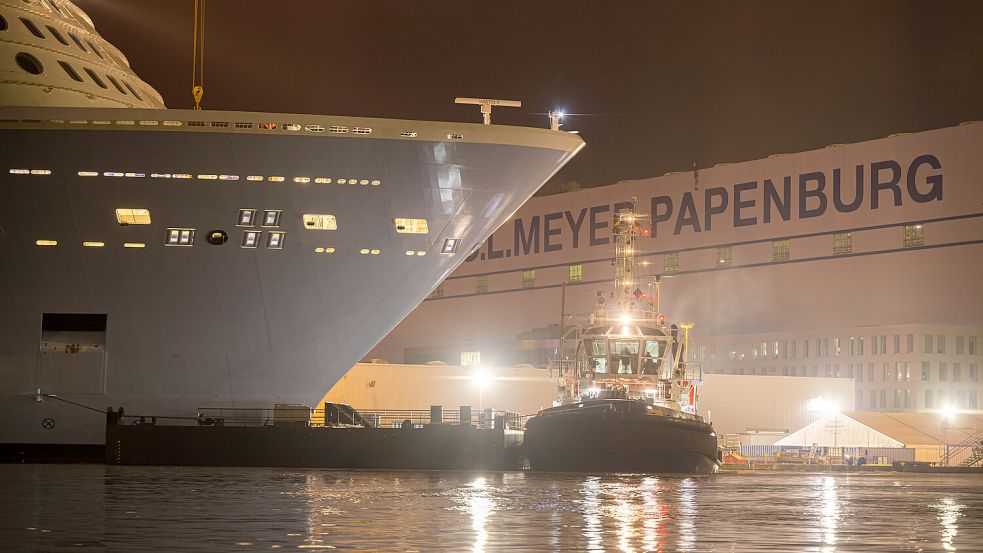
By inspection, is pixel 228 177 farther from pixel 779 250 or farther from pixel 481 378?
pixel 779 250

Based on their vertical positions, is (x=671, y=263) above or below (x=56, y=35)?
below

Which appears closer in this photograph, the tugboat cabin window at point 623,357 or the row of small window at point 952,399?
the tugboat cabin window at point 623,357

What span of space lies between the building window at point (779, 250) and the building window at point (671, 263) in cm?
867

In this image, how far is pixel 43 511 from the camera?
63.9ft

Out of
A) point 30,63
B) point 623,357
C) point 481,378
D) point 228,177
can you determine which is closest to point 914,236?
point 481,378

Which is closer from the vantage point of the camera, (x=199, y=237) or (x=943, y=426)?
(x=199, y=237)

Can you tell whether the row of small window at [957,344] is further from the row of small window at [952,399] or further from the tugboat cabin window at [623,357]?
the tugboat cabin window at [623,357]

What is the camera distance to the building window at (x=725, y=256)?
297ft

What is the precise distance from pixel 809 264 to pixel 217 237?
54.8 m

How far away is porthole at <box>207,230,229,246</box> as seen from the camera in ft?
120

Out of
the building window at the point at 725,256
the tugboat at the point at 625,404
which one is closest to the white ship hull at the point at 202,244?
the tugboat at the point at 625,404

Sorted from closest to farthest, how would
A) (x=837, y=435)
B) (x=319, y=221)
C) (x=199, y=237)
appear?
(x=199, y=237)
(x=319, y=221)
(x=837, y=435)

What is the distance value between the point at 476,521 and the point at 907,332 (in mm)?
62315

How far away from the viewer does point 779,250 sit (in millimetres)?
87125
